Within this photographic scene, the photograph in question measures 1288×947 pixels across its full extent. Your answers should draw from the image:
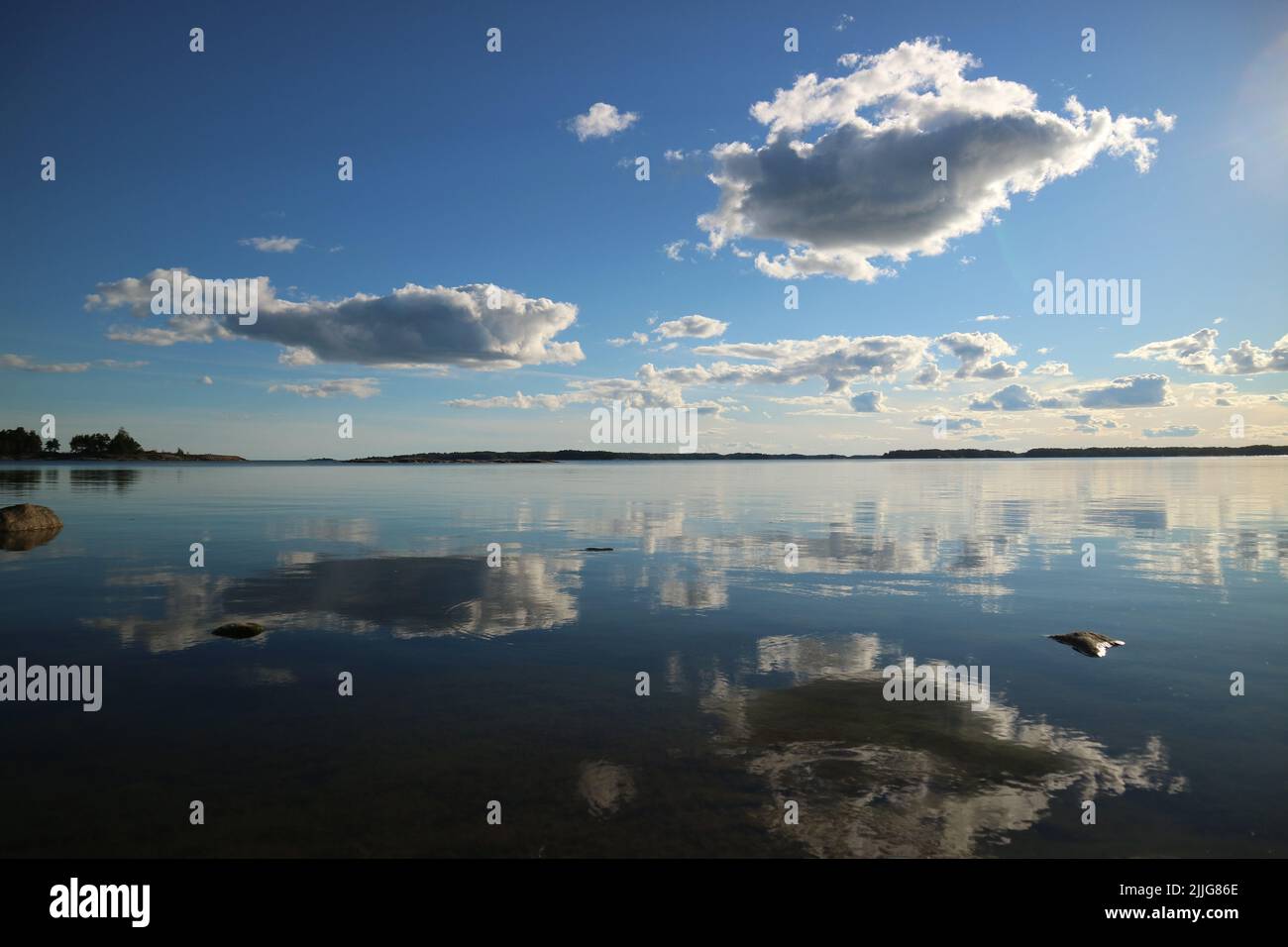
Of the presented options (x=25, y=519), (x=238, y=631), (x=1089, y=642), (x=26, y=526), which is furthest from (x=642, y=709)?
(x=25, y=519)

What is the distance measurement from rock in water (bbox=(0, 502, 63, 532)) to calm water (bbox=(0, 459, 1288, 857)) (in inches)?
447

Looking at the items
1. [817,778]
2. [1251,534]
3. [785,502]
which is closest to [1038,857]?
[817,778]

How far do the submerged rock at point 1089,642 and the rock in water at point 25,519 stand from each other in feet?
150

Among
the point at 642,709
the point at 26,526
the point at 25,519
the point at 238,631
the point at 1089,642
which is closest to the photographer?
the point at 642,709

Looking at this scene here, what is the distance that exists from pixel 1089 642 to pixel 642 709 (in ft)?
35.9

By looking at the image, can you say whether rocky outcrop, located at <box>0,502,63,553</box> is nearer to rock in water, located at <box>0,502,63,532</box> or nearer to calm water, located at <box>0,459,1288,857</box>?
rock in water, located at <box>0,502,63,532</box>

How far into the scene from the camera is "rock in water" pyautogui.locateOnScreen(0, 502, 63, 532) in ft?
113

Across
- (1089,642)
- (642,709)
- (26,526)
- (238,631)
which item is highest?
(26,526)

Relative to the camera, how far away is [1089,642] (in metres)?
15.6

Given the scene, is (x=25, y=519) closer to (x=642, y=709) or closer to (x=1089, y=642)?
(x=642, y=709)

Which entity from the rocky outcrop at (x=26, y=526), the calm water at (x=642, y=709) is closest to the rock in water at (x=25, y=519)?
the rocky outcrop at (x=26, y=526)

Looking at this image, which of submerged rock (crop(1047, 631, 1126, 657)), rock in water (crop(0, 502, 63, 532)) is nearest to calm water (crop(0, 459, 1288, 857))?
submerged rock (crop(1047, 631, 1126, 657))

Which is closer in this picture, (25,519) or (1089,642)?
(1089,642)
